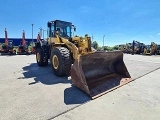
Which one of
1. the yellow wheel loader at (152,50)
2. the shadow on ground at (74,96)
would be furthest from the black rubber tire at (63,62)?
the yellow wheel loader at (152,50)

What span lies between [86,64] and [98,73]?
724 millimetres

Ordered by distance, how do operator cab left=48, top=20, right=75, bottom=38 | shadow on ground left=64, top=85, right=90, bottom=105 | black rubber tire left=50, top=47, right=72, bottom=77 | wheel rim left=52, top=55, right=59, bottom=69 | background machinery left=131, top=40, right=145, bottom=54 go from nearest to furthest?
shadow on ground left=64, top=85, right=90, bottom=105 → black rubber tire left=50, top=47, right=72, bottom=77 → wheel rim left=52, top=55, right=59, bottom=69 → operator cab left=48, top=20, right=75, bottom=38 → background machinery left=131, top=40, right=145, bottom=54

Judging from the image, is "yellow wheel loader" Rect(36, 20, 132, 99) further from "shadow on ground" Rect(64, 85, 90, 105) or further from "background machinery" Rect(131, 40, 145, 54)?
"background machinery" Rect(131, 40, 145, 54)

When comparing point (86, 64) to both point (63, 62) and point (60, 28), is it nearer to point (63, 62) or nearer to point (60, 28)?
point (63, 62)

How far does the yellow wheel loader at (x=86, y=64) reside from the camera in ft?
15.5

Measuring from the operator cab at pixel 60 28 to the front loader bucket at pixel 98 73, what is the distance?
3164mm

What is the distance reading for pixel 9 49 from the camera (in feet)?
64.0

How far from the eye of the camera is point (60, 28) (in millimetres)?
8281

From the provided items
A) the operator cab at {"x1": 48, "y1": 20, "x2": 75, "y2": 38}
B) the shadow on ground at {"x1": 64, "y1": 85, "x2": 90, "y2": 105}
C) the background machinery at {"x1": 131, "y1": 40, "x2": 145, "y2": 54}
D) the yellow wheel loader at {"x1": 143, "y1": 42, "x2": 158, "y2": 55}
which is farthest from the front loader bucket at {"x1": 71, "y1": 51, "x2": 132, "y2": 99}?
the background machinery at {"x1": 131, "y1": 40, "x2": 145, "y2": 54}

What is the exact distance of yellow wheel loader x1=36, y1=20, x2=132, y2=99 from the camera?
4725 millimetres

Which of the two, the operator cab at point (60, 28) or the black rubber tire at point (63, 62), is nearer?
the black rubber tire at point (63, 62)

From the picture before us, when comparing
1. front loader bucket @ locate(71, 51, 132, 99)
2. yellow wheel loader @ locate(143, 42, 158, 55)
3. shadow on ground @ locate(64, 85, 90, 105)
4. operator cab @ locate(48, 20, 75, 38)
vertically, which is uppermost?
operator cab @ locate(48, 20, 75, 38)

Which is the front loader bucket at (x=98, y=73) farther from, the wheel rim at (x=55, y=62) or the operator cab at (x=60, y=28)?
the operator cab at (x=60, y=28)

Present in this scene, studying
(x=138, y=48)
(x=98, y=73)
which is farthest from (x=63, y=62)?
(x=138, y=48)
